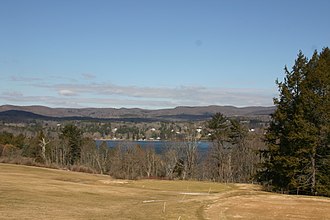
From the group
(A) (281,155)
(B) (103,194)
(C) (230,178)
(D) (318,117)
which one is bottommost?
(C) (230,178)

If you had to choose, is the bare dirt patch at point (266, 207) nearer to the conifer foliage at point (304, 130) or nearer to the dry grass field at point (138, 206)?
the dry grass field at point (138, 206)

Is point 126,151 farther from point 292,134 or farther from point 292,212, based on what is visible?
point 292,212

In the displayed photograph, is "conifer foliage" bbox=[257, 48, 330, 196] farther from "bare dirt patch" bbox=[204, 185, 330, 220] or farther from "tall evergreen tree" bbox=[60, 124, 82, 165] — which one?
"tall evergreen tree" bbox=[60, 124, 82, 165]

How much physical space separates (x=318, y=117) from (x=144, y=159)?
6889 cm

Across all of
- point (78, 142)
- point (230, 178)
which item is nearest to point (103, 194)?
point (230, 178)

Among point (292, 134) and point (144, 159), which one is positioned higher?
point (292, 134)

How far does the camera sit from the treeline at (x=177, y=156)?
3568 inches

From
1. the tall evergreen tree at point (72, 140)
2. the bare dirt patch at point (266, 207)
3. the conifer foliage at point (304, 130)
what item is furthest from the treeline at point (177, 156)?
the bare dirt patch at point (266, 207)

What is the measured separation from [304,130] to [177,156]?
185 ft

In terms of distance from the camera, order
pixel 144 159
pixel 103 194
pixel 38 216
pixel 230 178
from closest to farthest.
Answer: pixel 38 216 < pixel 103 194 < pixel 230 178 < pixel 144 159

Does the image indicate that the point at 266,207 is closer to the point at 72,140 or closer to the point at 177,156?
the point at 177,156

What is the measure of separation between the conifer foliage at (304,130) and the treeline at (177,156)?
3594 cm

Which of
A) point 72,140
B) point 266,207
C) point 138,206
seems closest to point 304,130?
point 266,207

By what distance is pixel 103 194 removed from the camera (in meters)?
33.4
